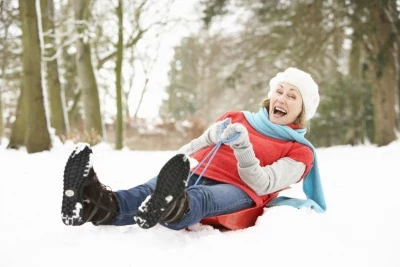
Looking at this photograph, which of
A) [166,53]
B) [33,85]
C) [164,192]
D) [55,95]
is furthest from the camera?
[166,53]

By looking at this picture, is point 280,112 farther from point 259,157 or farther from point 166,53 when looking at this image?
point 166,53

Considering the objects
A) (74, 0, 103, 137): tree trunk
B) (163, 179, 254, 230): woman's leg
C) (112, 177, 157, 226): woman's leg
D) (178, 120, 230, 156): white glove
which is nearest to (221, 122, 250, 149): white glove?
(163, 179, 254, 230): woman's leg

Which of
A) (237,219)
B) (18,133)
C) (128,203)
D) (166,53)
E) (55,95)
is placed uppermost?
(166,53)

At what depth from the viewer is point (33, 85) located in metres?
5.78

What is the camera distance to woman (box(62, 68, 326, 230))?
1671mm

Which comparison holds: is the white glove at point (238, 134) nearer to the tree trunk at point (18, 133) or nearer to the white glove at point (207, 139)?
the white glove at point (207, 139)

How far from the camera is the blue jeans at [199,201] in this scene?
191 centimetres

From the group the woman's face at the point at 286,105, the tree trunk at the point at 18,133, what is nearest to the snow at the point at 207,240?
the woman's face at the point at 286,105

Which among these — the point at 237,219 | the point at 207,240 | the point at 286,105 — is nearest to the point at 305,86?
the point at 286,105

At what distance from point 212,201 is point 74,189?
730mm

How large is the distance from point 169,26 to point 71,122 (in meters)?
5.99

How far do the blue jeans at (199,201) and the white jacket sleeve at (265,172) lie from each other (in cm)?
11

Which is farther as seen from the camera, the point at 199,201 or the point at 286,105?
the point at 286,105

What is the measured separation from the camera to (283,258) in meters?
1.75
